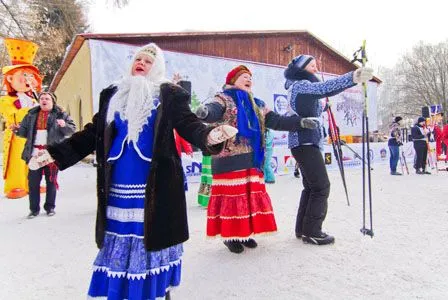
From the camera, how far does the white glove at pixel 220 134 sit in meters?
2.02

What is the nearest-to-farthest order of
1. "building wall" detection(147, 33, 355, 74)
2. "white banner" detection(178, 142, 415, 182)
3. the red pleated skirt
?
the red pleated skirt
"white banner" detection(178, 142, 415, 182)
"building wall" detection(147, 33, 355, 74)

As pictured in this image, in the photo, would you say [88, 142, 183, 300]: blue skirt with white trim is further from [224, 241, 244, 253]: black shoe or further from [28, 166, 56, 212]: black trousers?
[28, 166, 56, 212]: black trousers

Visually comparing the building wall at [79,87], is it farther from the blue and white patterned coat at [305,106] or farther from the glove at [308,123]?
the glove at [308,123]

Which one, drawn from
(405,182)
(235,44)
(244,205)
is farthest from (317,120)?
(235,44)

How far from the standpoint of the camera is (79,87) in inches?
556

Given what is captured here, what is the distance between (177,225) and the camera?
7.28 ft

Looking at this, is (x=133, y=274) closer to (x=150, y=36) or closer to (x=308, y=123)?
(x=308, y=123)

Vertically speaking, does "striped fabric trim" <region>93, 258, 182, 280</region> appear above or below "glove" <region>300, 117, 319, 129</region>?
below

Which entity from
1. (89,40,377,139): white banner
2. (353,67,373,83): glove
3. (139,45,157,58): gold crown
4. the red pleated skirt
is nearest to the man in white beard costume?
(139,45,157,58): gold crown

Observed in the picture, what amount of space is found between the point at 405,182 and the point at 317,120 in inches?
236

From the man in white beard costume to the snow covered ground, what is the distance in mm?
594

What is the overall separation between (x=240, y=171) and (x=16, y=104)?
5034mm

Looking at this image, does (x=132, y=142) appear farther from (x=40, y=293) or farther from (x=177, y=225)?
(x=40, y=293)

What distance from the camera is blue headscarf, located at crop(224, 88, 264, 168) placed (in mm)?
3553
